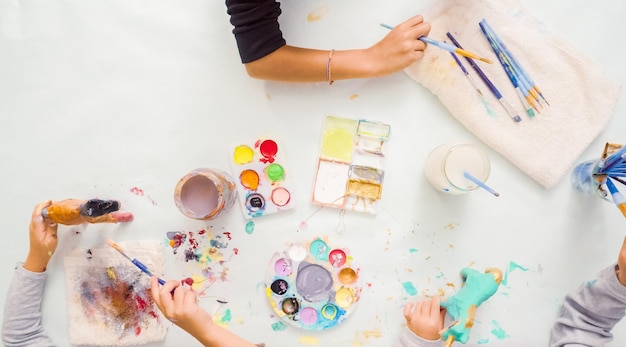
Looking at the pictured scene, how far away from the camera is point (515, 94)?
93 centimetres

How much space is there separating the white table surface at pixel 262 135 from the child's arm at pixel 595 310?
0.03 m

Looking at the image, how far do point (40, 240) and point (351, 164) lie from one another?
1.95 feet

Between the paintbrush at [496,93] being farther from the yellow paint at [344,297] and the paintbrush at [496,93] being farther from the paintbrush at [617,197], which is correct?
the yellow paint at [344,297]

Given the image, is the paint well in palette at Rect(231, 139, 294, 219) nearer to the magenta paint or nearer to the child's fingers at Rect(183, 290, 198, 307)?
the magenta paint

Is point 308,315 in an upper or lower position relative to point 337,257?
lower

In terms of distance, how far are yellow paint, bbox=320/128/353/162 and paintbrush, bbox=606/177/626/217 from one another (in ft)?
1.45

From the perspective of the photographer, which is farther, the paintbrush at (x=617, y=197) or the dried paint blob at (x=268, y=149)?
the dried paint blob at (x=268, y=149)

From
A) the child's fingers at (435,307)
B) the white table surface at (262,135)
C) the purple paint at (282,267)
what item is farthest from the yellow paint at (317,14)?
the child's fingers at (435,307)

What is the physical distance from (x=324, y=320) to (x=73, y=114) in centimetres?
62

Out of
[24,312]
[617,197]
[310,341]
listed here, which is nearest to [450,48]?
[617,197]

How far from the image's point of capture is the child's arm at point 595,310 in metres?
0.86

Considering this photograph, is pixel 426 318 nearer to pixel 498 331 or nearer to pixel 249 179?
pixel 498 331

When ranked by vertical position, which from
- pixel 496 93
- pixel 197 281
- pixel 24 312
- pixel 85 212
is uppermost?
pixel 496 93

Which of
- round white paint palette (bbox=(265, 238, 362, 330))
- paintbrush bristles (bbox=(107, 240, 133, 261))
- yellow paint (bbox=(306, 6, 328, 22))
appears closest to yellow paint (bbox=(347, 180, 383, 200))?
round white paint palette (bbox=(265, 238, 362, 330))
